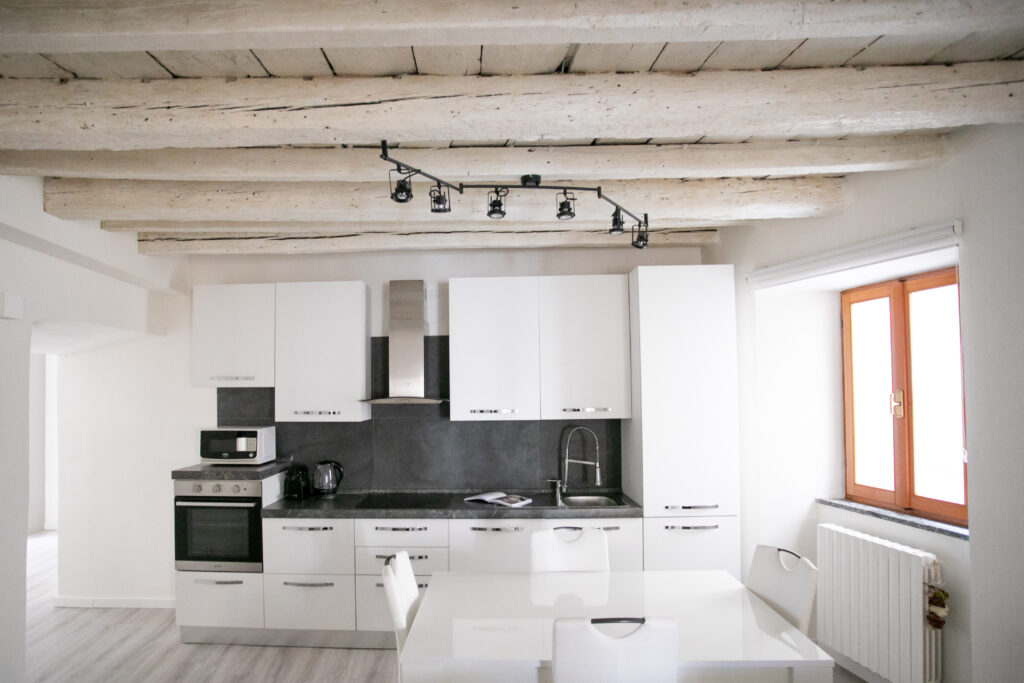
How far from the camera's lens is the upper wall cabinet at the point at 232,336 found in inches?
171

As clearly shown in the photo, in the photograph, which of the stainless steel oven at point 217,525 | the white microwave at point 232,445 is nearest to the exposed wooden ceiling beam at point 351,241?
the white microwave at point 232,445

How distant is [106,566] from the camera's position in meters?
4.74

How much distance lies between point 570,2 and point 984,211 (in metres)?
1.99

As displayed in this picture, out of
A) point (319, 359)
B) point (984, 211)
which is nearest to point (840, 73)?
point (984, 211)

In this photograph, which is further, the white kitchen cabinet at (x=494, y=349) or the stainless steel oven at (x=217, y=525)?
the white kitchen cabinet at (x=494, y=349)

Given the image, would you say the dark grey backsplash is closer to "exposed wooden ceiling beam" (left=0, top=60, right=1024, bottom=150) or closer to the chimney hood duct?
the chimney hood duct

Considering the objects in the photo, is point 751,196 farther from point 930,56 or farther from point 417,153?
point 417,153

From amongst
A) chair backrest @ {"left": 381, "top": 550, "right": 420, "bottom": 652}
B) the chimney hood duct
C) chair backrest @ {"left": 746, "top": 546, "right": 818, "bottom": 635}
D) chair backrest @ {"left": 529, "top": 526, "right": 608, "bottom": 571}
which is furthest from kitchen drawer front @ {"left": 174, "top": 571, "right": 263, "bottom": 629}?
chair backrest @ {"left": 746, "top": 546, "right": 818, "bottom": 635}

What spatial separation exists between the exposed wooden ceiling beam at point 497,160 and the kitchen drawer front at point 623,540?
2245 mm

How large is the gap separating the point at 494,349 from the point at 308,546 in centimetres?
176

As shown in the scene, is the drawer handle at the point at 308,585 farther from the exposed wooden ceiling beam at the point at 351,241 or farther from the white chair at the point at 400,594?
the exposed wooden ceiling beam at the point at 351,241

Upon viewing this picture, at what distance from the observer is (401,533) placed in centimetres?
399

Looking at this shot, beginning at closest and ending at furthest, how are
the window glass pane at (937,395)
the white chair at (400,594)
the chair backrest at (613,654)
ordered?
the chair backrest at (613,654) < the white chair at (400,594) < the window glass pane at (937,395)

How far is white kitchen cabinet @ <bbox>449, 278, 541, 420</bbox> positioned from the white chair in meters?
1.52
